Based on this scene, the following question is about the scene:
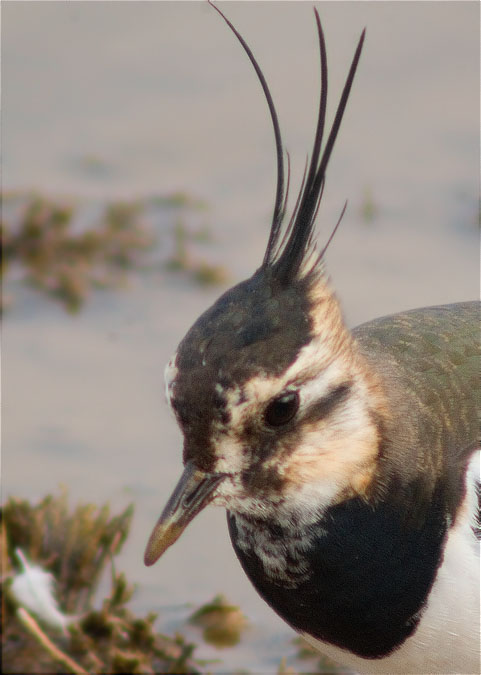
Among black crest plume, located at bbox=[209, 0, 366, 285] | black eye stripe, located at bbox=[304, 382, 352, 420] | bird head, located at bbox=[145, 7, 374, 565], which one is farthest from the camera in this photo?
black crest plume, located at bbox=[209, 0, 366, 285]

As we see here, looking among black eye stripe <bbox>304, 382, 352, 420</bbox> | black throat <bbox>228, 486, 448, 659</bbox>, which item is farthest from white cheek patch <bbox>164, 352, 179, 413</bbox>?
black throat <bbox>228, 486, 448, 659</bbox>

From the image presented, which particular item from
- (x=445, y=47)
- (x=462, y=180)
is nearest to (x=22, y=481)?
(x=462, y=180)

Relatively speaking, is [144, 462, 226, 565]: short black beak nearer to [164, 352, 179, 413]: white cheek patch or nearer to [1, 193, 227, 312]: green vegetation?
[164, 352, 179, 413]: white cheek patch

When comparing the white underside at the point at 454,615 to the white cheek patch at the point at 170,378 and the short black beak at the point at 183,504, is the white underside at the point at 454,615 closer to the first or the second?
the short black beak at the point at 183,504

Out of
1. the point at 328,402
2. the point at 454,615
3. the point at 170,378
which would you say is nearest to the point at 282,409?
the point at 328,402

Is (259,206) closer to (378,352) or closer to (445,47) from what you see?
(445,47)

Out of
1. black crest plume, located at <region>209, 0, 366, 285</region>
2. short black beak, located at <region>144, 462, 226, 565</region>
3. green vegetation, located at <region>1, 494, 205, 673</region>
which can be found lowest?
green vegetation, located at <region>1, 494, 205, 673</region>

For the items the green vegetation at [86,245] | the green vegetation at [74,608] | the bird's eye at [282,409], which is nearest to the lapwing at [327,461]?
the bird's eye at [282,409]

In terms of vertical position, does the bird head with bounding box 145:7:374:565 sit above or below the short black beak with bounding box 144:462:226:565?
above
